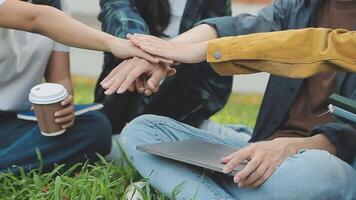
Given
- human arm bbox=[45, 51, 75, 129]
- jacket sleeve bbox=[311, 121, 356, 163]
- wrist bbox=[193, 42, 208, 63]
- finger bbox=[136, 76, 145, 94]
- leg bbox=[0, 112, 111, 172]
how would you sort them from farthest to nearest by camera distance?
human arm bbox=[45, 51, 75, 129] < leg bbox=[0, 112, 111, 172] < finger bbox=[136, 76, 145, 94] < wrist bbox=[193, 42, 208, 63] < jacket sleeve bbox=[311, 121, 356, 163]

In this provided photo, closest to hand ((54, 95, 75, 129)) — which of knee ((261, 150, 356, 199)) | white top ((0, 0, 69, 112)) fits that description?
white top ((0, 0, 69, 112))

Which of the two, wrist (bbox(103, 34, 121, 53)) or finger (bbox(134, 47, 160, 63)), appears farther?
wrist (bbox(103, 34, 121, 53))

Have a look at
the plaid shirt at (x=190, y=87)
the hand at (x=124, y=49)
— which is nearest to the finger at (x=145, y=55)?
the hand at (x=124, y=49)

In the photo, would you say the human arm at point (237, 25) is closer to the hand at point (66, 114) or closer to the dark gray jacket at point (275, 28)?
the dark gray jacket at point (275, 28)

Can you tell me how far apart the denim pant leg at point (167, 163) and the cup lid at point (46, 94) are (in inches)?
12.6

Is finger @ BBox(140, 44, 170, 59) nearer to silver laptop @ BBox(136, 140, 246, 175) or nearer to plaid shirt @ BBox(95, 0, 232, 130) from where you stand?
silver laptop @ BBox(136, 140, 246, 175)

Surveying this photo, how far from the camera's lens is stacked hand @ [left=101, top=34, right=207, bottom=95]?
10.2ft

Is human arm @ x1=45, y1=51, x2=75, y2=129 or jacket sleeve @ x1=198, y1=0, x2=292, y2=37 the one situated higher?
jacket sleeve @ x1=198, y1=0, x2=292, y2=37

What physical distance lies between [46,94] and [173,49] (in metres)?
0.55

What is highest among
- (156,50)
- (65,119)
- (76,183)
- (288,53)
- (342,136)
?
(288,53)

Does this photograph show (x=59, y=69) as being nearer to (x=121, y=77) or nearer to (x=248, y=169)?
(x=121, y=77)

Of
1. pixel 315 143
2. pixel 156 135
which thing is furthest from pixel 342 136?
Result: pixel 156 135

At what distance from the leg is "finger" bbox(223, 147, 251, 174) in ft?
3.28

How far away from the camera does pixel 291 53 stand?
285 centimetres
